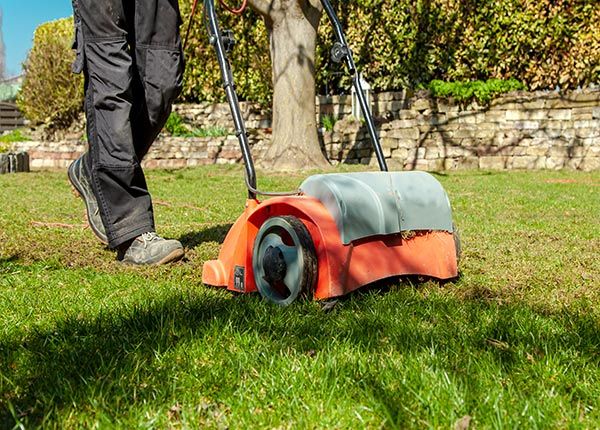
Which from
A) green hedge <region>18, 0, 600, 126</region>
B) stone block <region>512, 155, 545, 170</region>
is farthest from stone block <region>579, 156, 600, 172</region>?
green hedge <region>18, 0, 600, 126</region>

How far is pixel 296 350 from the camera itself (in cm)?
212

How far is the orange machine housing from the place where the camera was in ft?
8.73

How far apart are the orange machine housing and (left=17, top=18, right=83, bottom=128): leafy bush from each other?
15011mm

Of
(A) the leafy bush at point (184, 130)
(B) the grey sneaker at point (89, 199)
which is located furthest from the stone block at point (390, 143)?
(B) the grey sneaker at point (89, 199)

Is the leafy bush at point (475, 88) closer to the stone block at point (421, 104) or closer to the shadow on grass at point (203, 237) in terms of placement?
the stone block at point (421, 104)

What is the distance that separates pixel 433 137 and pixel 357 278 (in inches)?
414

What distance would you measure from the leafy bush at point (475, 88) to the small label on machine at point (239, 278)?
10455 millimetres


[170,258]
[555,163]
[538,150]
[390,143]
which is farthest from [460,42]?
[170,258]

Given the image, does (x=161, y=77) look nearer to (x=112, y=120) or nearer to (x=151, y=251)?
(x=112, y=120)

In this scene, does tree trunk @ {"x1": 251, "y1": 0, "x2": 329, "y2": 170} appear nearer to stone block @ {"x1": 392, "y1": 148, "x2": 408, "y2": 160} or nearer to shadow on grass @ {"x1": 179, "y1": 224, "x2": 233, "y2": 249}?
stone block @ {"x1": 392, "y1": 148, "x2": 408, "y2": 160}

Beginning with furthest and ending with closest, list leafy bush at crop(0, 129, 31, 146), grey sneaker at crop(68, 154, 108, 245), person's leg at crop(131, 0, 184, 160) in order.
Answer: leafy bush at crop(0, 129, 31, 146) → grey sneaker at crop(68, 154, 108, 245) → person's leg at crop(131, 0, 184, 160)

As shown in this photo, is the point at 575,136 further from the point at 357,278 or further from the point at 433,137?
the point at 357,278

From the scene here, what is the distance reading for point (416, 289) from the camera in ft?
9.91

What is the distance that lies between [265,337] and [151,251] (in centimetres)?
149
